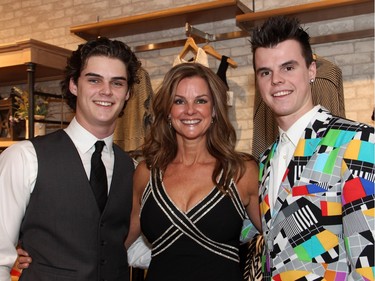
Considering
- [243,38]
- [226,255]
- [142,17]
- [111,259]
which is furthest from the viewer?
[243,38]

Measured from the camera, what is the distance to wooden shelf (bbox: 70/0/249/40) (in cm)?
319

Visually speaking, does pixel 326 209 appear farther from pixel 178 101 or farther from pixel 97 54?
pixel 97 54

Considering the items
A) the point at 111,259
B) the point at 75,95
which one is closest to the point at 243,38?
the point at 75,95

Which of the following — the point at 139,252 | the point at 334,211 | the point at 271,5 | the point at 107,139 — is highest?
the point at 271,5

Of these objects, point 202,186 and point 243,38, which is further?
point 243,38

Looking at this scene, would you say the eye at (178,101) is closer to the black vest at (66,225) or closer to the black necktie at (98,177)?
the black necktie at (98,177)

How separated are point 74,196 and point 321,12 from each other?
211cm

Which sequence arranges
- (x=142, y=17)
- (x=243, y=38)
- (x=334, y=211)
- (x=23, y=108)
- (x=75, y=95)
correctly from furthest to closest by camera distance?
(x=23, y=108), (x=243, y=38), (x=142, y=17), (x=75, y=95), (x=334, y=211)

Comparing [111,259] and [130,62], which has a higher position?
[130,62]

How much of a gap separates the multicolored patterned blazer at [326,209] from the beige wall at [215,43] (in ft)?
5.89

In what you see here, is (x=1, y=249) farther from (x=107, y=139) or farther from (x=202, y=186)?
(x=202, y=186)

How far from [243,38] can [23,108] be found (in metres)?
1.99

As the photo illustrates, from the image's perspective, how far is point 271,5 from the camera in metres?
3.59

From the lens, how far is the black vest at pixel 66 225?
5.69ft
